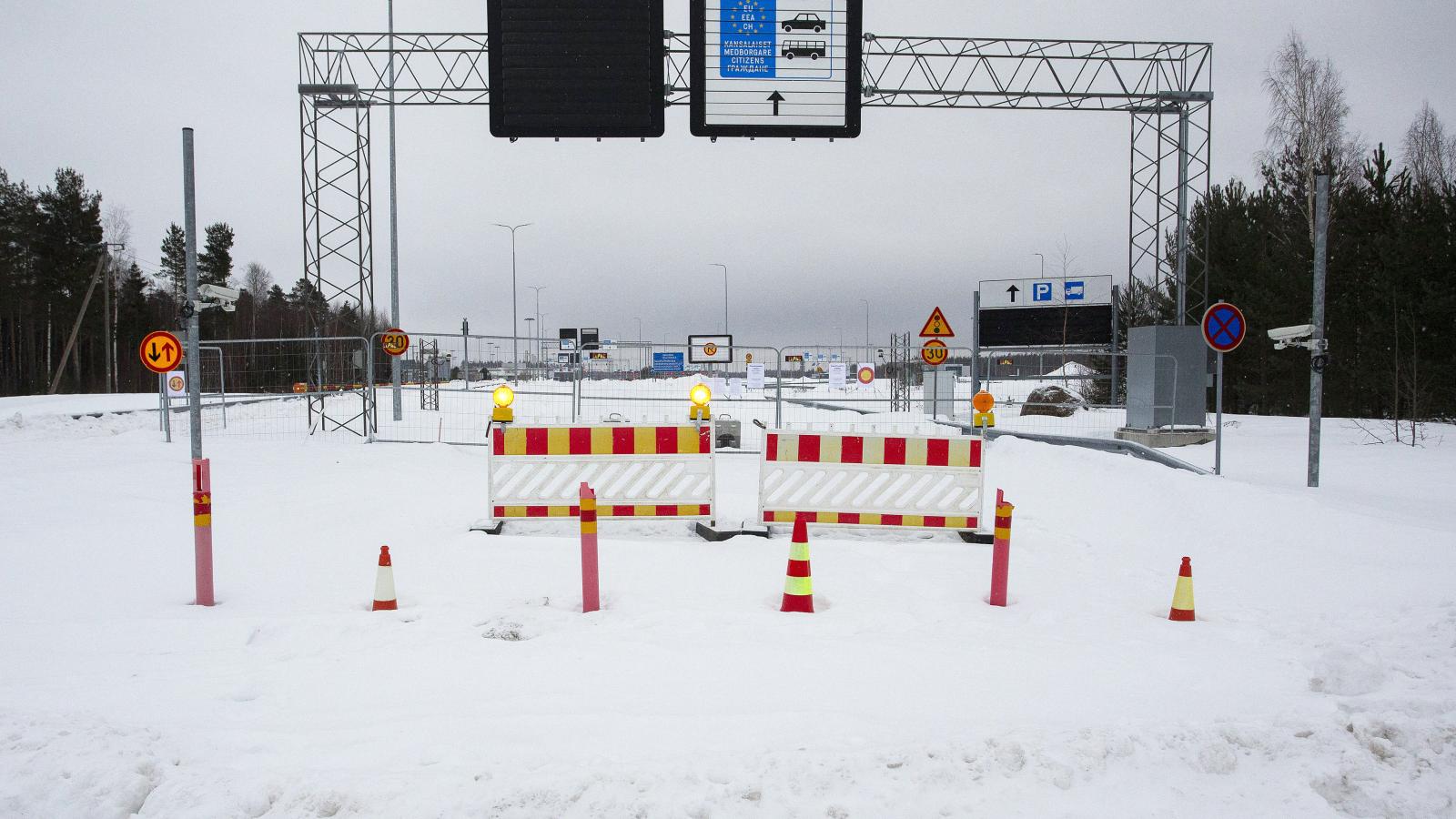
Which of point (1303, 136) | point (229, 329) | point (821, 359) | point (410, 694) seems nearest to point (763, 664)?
point (410, 694)

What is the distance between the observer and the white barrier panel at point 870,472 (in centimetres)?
853

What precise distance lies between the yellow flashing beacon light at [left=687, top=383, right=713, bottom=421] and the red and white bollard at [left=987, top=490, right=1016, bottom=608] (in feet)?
11.8

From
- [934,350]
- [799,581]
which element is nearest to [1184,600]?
[799,581]

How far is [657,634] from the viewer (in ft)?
17.0

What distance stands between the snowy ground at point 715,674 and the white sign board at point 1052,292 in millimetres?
13970

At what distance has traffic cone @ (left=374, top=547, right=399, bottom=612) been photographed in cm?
573

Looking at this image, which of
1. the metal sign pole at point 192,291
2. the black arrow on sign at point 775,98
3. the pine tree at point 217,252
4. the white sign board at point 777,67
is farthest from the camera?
the pine tree at point 217,252

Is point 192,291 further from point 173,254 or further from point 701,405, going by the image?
point 173,254

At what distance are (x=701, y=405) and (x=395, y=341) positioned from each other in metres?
10.9

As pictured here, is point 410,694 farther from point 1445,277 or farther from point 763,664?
point 1445,277

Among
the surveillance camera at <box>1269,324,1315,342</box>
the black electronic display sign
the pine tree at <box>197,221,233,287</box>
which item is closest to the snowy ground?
the surveillance camera at <box>1269,324,1315,342</box>

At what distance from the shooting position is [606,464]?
8594 mm

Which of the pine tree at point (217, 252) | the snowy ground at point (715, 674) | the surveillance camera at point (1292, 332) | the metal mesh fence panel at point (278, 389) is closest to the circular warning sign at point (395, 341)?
the metal mesh fence panel at point (278, 389)

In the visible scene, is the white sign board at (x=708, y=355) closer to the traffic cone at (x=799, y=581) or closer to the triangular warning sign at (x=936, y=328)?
the triangular warning sign at (x=936, y=328)
